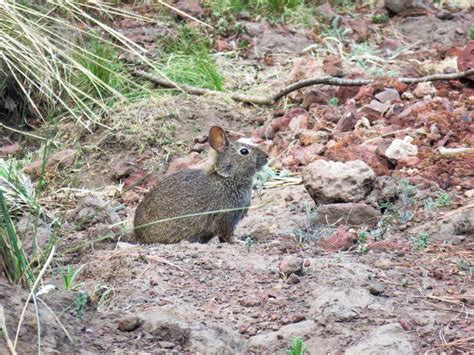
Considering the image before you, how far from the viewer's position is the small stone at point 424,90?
7.89 meters

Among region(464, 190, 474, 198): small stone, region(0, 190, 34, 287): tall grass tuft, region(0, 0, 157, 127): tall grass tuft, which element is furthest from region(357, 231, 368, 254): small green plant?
region(0, 190, 34, 287): tall grass tuft

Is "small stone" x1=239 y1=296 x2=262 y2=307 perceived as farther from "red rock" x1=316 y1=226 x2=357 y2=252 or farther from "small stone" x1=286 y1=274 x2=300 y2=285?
"red rock" x1=316 y1=226 x2=357 y2=252

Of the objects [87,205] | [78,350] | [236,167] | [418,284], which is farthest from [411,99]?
[78,350]

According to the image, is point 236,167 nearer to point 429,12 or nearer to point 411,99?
point 411,99

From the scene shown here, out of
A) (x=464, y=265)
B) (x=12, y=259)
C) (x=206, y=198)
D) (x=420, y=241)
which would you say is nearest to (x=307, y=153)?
(x=206, y=198)

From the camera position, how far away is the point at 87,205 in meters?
6.45

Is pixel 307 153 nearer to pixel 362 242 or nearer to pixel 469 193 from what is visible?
pixel 469 193

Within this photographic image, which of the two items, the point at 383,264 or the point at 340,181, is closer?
the point at 383,264

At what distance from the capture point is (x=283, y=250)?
213 inches

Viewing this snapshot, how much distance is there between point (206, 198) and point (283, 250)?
1153mm

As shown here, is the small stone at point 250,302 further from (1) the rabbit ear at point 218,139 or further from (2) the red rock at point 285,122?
(2) the red rock at point 285,122

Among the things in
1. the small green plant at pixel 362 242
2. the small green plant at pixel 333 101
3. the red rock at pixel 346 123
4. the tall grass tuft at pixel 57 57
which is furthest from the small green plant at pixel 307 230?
the small green plant at pixel 333 101

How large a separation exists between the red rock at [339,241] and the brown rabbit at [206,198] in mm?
930

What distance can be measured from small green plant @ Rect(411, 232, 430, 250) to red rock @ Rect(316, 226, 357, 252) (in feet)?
1.07
